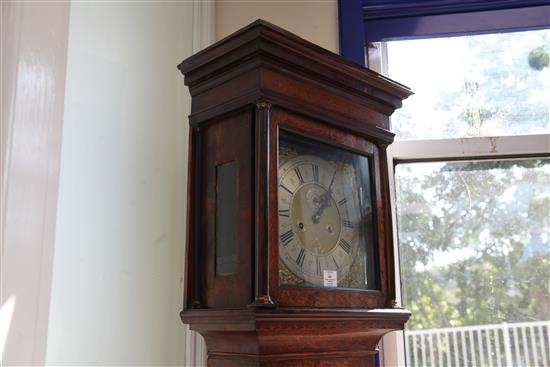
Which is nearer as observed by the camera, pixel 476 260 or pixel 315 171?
pixel 315 171

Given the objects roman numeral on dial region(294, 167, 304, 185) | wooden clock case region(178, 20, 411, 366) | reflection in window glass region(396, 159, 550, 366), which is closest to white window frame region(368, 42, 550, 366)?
reflection in window glass region(396, 159, 550, 366)

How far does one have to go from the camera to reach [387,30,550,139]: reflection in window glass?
1320 millimetres

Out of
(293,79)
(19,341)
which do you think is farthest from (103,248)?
(293,79)

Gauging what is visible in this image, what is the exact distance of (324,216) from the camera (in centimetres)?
92

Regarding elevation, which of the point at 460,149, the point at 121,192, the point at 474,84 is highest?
the point at 474,84

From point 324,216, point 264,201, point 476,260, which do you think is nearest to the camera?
point 264,201

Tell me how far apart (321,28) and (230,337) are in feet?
2.56

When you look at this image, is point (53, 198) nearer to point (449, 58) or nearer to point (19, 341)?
point (19, 341)

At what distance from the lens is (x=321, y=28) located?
131 centimetres

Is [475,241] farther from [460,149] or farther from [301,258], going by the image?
[301,258]

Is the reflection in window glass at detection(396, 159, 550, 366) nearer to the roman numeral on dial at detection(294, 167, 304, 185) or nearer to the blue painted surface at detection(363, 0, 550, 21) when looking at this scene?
the blue painted surface at detection(363, 0, 550, 21)

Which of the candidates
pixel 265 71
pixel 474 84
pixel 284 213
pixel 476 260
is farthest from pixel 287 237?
pixel 474 84

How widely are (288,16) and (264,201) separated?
2.19 ft

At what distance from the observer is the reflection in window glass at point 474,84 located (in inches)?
52.0
